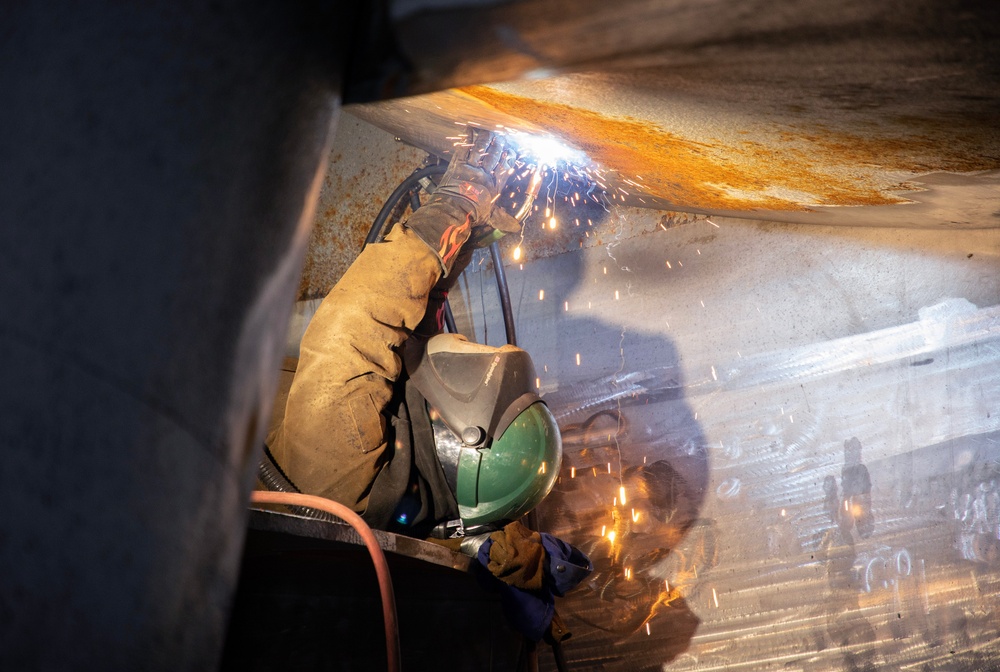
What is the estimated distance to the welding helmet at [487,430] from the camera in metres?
2.07

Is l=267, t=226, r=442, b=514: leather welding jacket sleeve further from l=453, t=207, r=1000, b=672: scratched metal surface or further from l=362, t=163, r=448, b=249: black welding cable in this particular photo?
l=453, t=207, r=1000, b=672: scratched metal surface

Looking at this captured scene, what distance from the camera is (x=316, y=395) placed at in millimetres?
1931

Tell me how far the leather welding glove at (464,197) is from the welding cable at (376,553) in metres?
0.95

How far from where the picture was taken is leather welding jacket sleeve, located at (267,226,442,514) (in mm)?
1921

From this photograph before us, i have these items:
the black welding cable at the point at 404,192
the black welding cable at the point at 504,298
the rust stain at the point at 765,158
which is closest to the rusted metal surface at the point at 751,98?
the rust stain at the point at 765,158

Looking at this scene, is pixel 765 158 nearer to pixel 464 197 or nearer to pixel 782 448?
pixel 464 197

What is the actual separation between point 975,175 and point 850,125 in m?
0.53

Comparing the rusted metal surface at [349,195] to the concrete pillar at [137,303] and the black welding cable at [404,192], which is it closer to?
the black welding cable at [404,192]

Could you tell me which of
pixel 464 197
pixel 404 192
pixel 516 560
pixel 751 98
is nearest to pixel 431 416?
pixel 516 560

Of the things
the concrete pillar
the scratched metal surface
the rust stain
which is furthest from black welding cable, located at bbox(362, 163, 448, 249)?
the concrete pillar

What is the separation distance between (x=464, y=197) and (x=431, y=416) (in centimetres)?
62

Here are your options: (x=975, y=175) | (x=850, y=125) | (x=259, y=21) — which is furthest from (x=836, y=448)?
(x=259, y=21)

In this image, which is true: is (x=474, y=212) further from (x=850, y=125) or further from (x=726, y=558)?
(x=726, y=558)

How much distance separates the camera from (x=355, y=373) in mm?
1951
